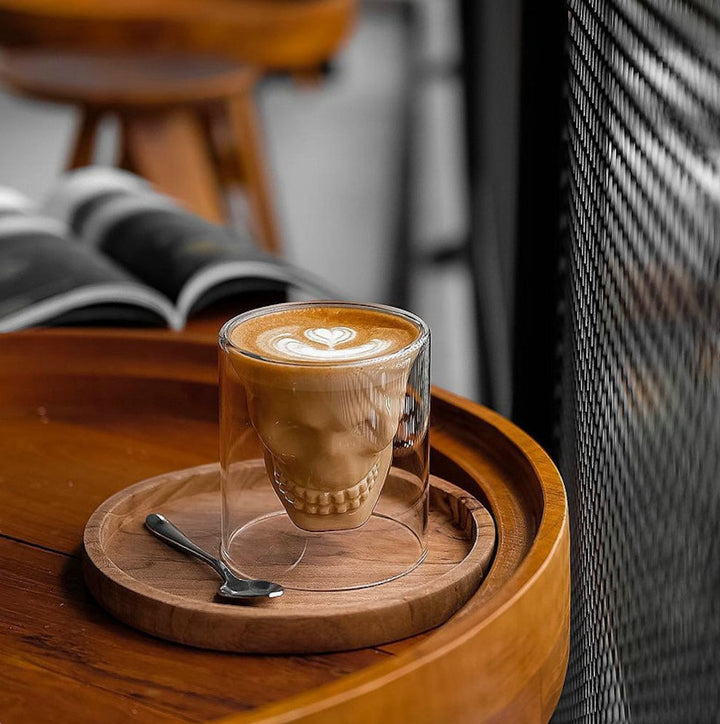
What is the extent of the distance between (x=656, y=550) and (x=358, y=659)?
0.32 ft

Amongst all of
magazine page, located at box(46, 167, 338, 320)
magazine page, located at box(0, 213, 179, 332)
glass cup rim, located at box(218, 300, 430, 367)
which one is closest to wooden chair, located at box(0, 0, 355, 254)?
magazine page, located at box(46, 167, 338, 320)

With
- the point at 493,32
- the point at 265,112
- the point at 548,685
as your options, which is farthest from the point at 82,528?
the point at 265,112

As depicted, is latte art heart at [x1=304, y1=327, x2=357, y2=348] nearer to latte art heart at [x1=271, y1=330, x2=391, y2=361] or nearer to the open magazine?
latte art heart at [x1=271, y1=330, x2=391, y2=361]

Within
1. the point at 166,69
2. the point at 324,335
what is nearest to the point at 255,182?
the point at 166,69

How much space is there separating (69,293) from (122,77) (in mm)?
962

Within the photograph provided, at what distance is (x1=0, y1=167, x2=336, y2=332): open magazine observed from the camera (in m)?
0.70

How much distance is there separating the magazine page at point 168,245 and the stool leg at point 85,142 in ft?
1.89

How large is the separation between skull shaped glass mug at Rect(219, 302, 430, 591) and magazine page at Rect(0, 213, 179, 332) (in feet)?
1.01

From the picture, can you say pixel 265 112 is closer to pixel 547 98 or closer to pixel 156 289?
pixel 156 289

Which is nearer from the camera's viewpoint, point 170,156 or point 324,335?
point 324,335

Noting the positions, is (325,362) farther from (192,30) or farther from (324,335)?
(192,30)

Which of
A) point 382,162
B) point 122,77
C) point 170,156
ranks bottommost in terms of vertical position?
point 382,162

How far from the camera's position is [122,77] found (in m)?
1.57

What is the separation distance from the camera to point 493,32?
163 centimetres
